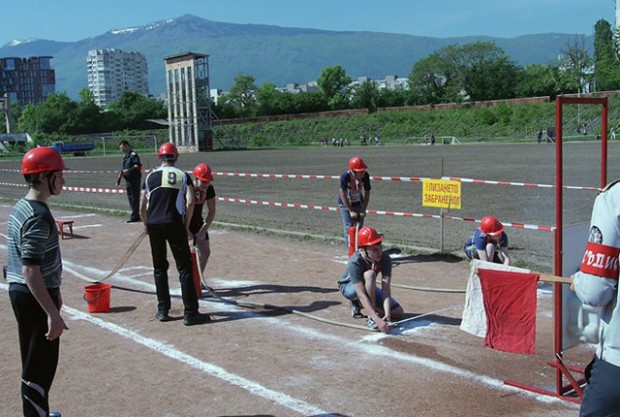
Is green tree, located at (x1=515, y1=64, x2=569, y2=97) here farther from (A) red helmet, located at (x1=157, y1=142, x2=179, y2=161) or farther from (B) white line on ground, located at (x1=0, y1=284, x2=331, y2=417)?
(B) white line on ground, located at (x1=0, y1=284, x2=331, y2=417)

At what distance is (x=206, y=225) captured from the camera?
852 cm

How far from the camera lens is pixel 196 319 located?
712 cm

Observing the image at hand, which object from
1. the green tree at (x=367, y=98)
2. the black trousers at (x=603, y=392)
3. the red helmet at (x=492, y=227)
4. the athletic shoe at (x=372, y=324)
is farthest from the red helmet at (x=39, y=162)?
the green tree at (x=367, y=98)

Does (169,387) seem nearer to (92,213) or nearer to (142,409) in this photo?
(142,409)

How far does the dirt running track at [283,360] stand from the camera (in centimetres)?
489

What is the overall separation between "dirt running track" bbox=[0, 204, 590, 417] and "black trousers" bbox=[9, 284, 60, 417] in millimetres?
729

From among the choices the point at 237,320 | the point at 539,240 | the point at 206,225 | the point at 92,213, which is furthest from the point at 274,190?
the point at 237,320

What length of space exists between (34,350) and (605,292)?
333cm

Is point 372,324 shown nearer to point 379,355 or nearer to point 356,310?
point 356,310

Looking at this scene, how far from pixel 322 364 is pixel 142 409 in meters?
1.63

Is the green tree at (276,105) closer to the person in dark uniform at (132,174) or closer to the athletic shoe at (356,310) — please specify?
the person in dark uniform at (132,174)

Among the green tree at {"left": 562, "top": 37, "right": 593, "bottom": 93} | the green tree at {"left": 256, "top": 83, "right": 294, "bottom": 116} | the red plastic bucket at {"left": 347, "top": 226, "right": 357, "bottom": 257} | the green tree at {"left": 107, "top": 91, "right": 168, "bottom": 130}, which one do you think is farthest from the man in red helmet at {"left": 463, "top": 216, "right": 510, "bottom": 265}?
the green tree at {"left": 256, "top": 83, "right": 294, "bottom": 116}

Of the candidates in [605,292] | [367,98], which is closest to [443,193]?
[605,292]

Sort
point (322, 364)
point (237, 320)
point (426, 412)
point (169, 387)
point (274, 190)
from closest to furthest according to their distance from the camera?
point (426, 412) → point (169, 387) → point (322, 364) → point (237, 320) → point (274, 190)
